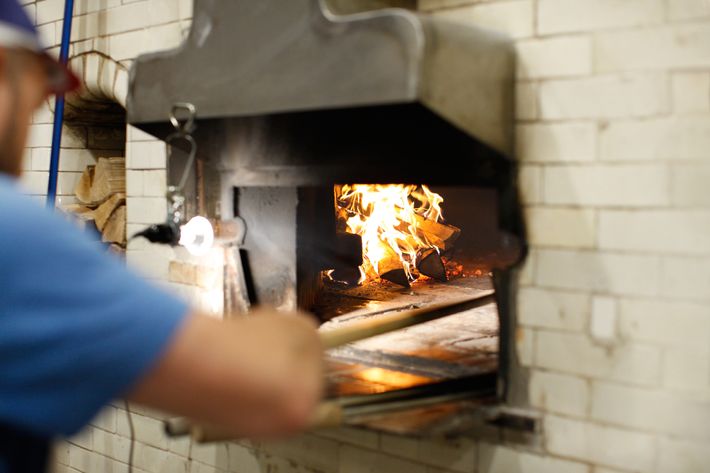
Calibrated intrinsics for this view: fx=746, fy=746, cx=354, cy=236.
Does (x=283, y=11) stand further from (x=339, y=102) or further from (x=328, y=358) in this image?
(x=328, y=358)

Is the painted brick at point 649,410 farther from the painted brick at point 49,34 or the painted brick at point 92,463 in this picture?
the painted brick at point 49,34

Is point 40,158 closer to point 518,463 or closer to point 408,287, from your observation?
point 408,287

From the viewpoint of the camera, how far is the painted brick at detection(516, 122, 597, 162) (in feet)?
7.47

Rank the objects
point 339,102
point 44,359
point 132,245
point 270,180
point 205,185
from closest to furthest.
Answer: point 44,359
point 339,102
point 270,180
point 205,185
point 132,245

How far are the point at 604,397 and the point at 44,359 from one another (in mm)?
1771

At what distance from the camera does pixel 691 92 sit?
6.97 feet

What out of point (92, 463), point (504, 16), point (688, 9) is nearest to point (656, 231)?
point (688, 9)

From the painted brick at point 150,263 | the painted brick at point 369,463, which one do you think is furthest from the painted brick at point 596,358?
the painted brick at point 150,263

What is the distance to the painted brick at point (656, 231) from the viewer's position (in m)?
2.12

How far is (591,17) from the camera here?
2.26 m

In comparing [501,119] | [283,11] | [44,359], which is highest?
[283,11]

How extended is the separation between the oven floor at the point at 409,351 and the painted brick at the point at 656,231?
0.67 m

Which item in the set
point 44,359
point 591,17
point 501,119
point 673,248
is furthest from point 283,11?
point 44,359

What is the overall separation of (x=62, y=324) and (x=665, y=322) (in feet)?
5.76
